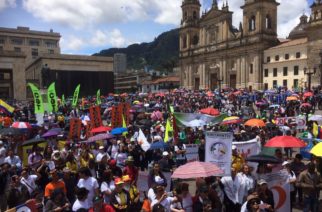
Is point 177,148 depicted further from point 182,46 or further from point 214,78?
point 182,46

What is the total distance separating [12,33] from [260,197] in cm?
9764

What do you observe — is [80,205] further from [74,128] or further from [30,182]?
[74,128]

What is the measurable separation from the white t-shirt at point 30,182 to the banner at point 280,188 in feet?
15.3

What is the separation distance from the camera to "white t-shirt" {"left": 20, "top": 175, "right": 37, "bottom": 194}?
7.27m

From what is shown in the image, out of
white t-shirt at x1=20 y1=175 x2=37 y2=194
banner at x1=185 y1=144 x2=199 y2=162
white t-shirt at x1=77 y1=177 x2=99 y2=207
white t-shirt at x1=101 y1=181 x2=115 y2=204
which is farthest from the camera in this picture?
banner at x1=185 y1=144 x2=199 y2=162

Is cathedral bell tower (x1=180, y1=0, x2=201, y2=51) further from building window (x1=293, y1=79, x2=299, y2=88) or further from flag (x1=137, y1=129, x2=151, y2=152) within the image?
flag (x1=137, y1=129, x2=151, y2=152)

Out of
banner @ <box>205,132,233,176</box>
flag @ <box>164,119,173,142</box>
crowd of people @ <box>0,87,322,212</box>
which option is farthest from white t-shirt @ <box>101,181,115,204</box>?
flag @ <box>164,119,173,142</box>

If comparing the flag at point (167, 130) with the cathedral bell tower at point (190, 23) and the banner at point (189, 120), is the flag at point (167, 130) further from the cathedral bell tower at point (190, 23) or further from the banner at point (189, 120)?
the cathedral bell tower at point (190, 23)

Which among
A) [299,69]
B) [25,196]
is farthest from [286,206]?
[299,69]

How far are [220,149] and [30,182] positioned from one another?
158 inches

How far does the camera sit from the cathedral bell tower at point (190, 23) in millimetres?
75812

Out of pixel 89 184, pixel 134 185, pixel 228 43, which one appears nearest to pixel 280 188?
pixel 134 185

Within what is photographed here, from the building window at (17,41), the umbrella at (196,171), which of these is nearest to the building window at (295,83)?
the umbrella at (196,171)

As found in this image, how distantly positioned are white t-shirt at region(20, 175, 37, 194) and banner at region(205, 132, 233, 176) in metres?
3.69
